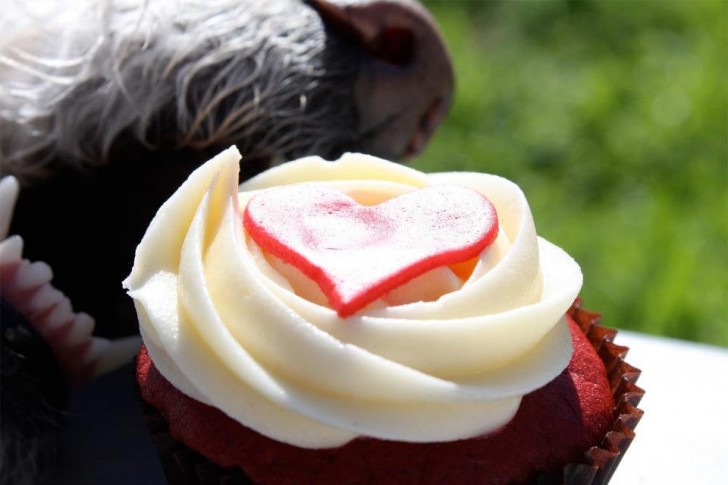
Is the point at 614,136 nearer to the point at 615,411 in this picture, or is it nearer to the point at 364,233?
the point at 615,411

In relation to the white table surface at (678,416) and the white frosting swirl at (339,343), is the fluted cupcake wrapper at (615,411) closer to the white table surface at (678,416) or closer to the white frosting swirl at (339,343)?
the white frosting swirl at (339,343)


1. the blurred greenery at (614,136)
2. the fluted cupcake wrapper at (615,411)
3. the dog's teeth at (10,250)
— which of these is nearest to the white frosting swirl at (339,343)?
the fluted cupcake wrapper at (615,411)

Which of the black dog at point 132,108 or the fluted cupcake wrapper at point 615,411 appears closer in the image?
the fluted cupcake wrapper at point 615,411

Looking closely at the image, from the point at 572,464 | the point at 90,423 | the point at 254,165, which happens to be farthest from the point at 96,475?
the point at 572,464

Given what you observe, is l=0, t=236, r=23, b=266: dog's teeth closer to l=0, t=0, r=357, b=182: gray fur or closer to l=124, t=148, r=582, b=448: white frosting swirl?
l=0, t=0, r=357, b=182: gray fur

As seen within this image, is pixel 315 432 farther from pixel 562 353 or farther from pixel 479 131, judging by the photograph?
pixel 479 131

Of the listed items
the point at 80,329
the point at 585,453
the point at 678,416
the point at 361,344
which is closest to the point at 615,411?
the point at 585,453

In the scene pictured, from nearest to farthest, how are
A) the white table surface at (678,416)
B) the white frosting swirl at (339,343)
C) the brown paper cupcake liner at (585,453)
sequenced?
the white frosting swirl at (339,343)
the brown paper cupcake liner at (585,453)
the white table surface at (678,416)

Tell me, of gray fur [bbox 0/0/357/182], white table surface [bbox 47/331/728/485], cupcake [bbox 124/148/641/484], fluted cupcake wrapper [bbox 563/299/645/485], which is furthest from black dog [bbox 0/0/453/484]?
fluted cupcake wrapper [bbox 563/299/645/485]
